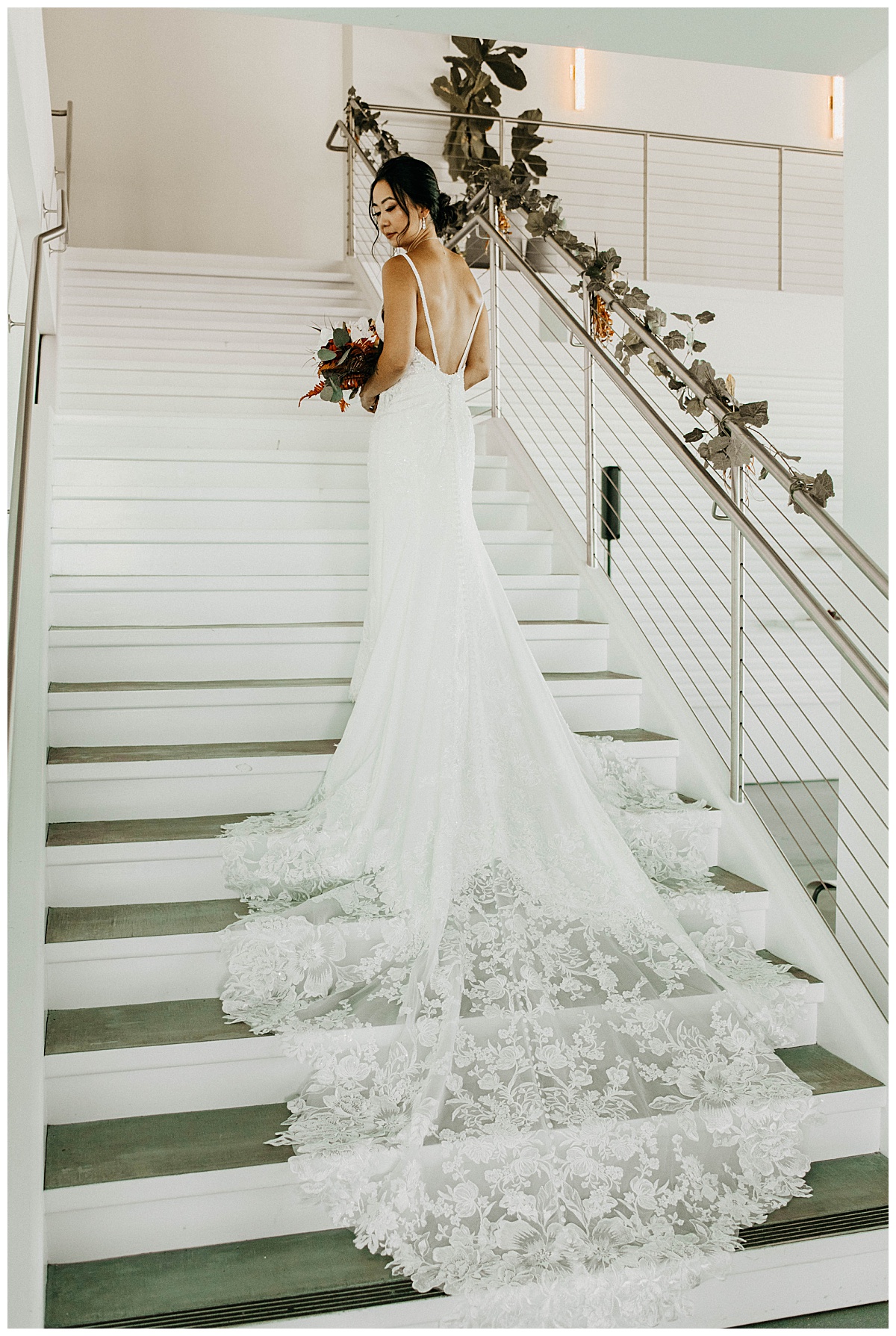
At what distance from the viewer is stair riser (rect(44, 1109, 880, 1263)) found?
199 cm

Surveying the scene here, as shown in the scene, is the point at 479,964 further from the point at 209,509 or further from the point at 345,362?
the point at 209,509

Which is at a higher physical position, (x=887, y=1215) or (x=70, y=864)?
(x=70, y=864)

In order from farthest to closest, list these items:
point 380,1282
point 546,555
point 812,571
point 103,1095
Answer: point 812,571 → point 546,555 → point 103,1095 → point 380,1282

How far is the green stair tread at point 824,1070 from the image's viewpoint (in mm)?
2432

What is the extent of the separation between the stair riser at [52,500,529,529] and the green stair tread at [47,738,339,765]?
3.70 feet

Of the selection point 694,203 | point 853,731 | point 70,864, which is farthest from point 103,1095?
point 694,203

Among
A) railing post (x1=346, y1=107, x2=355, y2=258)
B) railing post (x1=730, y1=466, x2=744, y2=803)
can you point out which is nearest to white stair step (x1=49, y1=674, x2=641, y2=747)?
railing post (x1=730, y1=466, x2=744, y2=803)

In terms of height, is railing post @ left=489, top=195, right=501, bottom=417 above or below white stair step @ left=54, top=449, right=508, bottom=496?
above

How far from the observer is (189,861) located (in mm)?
2799

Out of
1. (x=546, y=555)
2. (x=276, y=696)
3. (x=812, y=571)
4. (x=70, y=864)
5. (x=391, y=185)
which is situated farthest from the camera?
(x=812, y=571)

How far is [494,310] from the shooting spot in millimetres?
5031

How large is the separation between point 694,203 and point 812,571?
176 inches

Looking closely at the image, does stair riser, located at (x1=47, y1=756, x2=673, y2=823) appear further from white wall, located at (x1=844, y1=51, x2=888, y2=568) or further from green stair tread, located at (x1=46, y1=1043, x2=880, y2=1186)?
white wall, located at (x1=844, y1=51, x2=888, y2=568)

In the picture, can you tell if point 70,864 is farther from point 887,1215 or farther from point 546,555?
point 546,555
